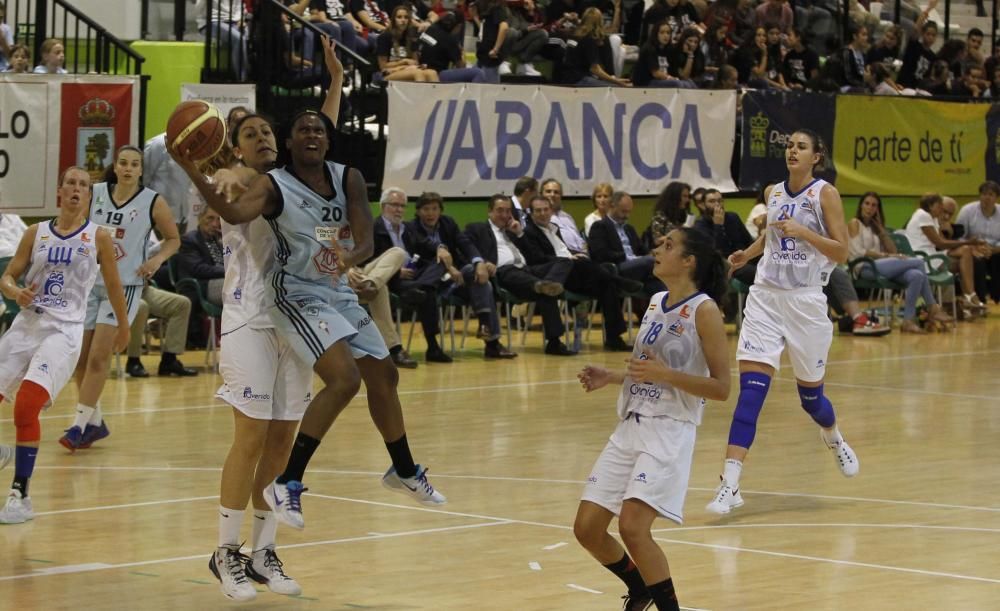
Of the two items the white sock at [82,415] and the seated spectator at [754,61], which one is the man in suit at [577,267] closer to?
the seated spectator at [754,61]

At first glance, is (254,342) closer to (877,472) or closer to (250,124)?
(250,124)

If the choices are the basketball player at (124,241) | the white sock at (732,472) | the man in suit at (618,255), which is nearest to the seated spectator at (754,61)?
the man in suit at (618,255)

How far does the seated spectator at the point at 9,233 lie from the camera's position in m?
13.6

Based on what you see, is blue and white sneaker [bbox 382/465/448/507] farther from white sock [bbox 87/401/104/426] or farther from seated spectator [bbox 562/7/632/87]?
seated spectator [bbox 562/7/632/87]

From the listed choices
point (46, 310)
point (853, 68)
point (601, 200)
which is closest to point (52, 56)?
point (601, 200)

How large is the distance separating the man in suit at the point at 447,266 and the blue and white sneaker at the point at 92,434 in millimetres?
4652

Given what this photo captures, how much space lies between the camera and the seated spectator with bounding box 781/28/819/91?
71.7 feet

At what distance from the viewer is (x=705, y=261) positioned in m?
6.09

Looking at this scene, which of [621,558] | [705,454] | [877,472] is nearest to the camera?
[621,558]

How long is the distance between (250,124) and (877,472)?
Result: 4862 mm

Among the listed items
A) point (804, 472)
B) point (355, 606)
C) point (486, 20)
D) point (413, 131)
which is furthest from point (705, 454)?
point (486, 20)

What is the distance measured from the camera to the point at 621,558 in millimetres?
6027

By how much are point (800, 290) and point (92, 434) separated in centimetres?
445

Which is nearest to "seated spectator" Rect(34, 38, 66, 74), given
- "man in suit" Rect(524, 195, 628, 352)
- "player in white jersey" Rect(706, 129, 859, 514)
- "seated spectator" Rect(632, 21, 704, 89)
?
"man in suit" Rect(524, 195, 628, 352)
